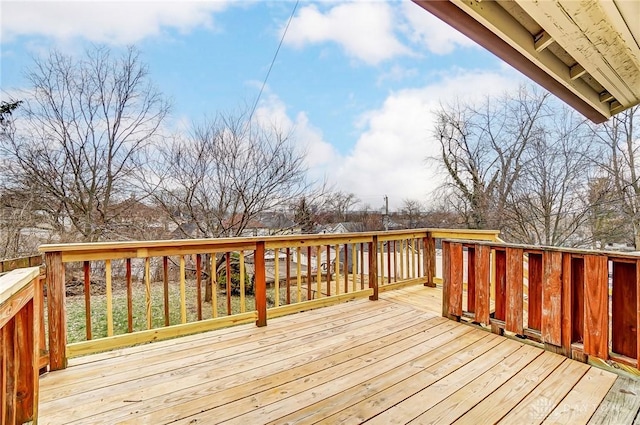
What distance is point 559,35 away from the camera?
5.56ft

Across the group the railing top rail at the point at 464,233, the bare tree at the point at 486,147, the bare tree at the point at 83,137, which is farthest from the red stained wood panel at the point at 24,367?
the bare tree at the point at 486,147

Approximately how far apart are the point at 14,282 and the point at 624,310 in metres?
3.52

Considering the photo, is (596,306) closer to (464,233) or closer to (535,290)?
(535,290)

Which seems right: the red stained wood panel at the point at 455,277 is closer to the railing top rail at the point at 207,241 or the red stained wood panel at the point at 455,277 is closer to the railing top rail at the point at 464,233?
the railing top rail at the point at 207,241

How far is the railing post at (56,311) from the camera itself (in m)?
2.10

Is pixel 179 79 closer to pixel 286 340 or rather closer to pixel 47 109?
pixel 47 109

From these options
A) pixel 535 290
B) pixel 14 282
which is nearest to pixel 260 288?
pixel 14 282

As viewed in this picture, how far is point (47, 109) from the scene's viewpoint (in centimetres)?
639

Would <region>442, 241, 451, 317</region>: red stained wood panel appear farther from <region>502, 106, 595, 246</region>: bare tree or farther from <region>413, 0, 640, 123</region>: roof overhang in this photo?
<region>502, 106, 595, 246</region>: bare tree

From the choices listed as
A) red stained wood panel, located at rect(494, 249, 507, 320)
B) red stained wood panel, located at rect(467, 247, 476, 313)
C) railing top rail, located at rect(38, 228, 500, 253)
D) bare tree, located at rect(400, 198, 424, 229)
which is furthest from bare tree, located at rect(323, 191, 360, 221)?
red stained wood panel, located at rect(494, 249, 507, 320)

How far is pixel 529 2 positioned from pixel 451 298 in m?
2.64

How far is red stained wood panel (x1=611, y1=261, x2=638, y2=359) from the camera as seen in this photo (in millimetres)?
2027

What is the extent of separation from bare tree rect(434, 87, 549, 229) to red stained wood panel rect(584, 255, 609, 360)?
8.25m

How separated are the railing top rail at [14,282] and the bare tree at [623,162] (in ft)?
35.0
